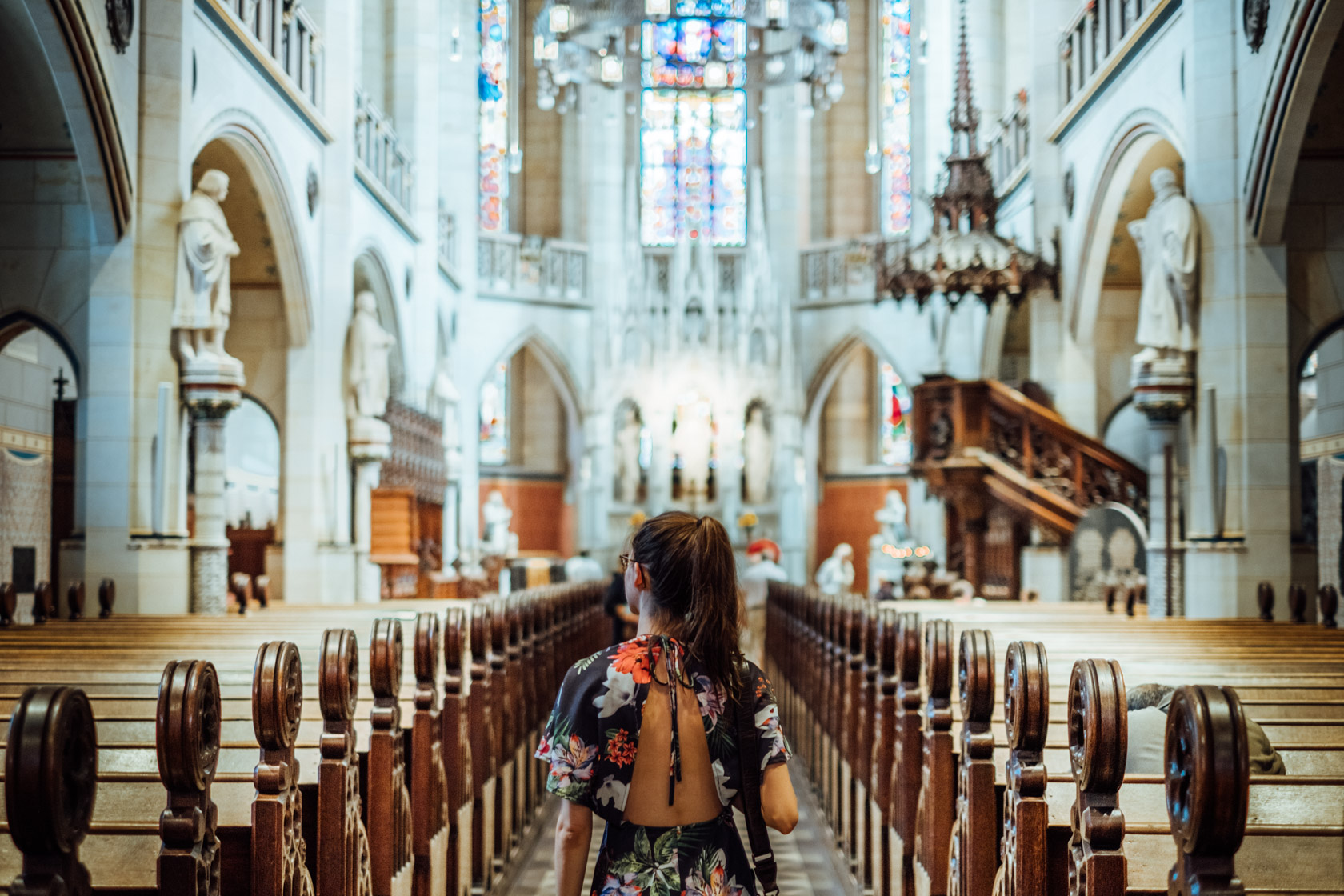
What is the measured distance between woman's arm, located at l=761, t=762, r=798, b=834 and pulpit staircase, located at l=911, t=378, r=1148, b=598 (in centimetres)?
987

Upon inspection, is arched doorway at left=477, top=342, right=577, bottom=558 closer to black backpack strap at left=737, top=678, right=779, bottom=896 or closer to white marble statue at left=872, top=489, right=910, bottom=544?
white marble statue at left=872, top=489, right=910, bottom=544


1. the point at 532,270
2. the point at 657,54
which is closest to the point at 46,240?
the point at 657,54

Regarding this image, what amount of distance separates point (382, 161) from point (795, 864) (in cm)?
1137

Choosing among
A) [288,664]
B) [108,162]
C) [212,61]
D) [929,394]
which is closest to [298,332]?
[212,61]

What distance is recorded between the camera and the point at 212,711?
2402 millimetres

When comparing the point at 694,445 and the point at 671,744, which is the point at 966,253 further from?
the point at 671,744

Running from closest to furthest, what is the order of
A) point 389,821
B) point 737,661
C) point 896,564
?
point 737,661 < point 389,821 < point 896,564

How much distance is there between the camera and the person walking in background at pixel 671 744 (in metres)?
2.31

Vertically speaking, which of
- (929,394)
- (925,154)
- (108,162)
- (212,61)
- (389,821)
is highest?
(925,154)

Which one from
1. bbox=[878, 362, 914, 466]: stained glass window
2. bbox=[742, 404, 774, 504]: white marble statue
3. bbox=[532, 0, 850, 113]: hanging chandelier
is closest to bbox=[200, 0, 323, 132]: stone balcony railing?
bbox=[532, 0, 850, 113]: hanging chandelier

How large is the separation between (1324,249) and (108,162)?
330 inches

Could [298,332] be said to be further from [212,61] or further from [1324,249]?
[1324,249]

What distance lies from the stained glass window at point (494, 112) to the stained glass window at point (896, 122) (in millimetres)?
6796

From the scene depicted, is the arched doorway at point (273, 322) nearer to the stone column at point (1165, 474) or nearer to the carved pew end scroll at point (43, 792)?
the stone column at point (1165, 474)
